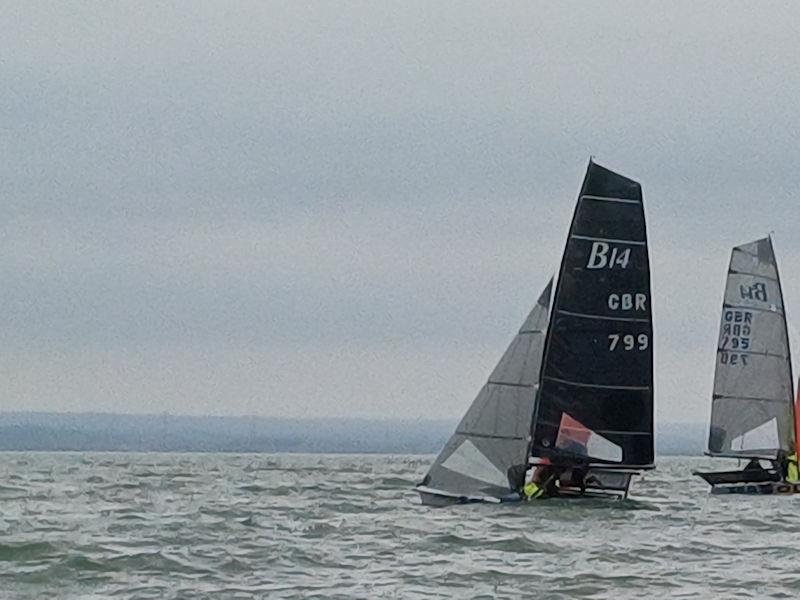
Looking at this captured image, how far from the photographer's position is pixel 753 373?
59.2m

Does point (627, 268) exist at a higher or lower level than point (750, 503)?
higher

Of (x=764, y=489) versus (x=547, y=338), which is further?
(x=764, y=489)

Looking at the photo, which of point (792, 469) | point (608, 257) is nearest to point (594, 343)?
point (608, 257)

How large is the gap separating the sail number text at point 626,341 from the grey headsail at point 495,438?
2061 mm

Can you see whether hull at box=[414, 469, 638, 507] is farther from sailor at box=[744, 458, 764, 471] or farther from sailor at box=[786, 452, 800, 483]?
sailor at box=[786, 452, 800, 483]

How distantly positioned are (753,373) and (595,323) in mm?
15423

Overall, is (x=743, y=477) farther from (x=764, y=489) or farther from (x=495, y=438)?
(x=495, y=438)

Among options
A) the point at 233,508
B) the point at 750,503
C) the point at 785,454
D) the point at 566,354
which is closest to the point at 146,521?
the point at 233,508

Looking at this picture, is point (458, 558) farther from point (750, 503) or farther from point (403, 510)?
point (750, 503)

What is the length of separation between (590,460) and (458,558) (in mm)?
13591

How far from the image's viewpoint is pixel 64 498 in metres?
54.1

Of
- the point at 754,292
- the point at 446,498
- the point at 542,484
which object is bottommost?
the point at 446,498

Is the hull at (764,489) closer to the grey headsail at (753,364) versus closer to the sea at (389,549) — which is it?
the grey headsail at (753,364)

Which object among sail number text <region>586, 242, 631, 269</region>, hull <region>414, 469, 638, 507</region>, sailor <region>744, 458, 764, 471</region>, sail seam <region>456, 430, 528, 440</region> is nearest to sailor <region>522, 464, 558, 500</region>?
hull <region>414, 469, 638, 507</region>
